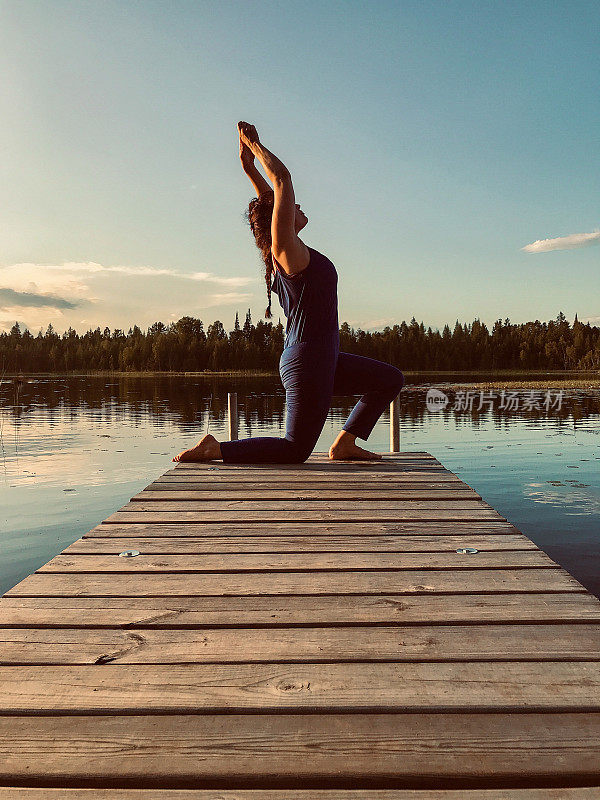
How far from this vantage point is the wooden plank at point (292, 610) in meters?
2.16

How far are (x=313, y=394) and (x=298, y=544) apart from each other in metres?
1.84

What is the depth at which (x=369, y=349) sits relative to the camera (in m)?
141

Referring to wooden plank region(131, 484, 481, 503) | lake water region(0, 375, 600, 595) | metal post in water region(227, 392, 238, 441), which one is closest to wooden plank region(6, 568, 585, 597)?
wooden plank region(131, 484, 481, 503)

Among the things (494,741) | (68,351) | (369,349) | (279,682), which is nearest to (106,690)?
(279,682)

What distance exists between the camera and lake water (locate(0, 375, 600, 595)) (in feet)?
27.7

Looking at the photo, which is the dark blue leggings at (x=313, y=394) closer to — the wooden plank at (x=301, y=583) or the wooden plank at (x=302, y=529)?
the wooden plank at (x=302, y=529)

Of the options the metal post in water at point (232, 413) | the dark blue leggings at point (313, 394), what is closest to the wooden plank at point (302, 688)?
the dark blue leggings at point (313, 394)

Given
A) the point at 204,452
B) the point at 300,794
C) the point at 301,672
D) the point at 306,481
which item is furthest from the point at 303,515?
the point at 300,794

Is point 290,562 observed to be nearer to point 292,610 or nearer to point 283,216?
point 292,610

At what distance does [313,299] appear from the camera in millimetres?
4781

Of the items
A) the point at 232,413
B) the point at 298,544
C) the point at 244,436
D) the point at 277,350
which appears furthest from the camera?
the point at 277,350

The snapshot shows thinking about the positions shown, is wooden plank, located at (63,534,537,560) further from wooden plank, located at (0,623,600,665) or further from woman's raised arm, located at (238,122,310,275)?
woman's raised arm, located at (238,122,310,275)

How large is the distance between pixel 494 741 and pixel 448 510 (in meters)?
2.48

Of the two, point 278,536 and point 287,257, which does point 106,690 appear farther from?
point 287,257
